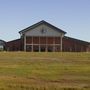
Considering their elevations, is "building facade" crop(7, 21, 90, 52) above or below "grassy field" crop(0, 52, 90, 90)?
above

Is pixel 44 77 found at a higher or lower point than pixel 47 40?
lower

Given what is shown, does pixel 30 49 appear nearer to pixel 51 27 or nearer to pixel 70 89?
pixel 51 27

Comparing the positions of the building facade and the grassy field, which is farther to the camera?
the building facade

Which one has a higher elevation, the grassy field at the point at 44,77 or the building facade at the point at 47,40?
the building facade at the point at 47,40

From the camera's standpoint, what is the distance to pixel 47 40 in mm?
96562

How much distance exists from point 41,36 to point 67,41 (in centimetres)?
636

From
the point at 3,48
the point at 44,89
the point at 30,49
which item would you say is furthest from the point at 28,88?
the point at 3,48

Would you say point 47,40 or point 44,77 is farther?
point 47,40

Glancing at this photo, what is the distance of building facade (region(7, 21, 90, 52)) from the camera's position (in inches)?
3760

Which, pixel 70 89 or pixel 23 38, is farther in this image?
pixel 23 38

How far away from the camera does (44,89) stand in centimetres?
1675

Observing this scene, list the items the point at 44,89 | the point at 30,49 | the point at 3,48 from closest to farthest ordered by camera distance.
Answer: the point at 44,89, the point at 30,49, the point at 3,48

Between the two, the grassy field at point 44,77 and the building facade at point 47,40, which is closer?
the grassy field at point 44,77

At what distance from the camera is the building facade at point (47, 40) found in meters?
95.5
